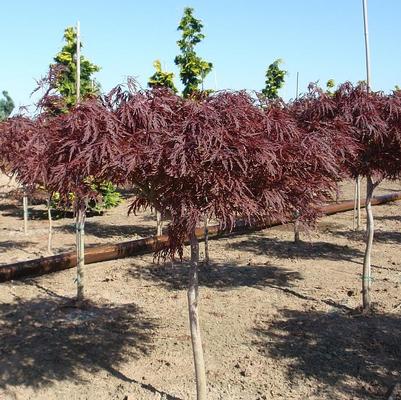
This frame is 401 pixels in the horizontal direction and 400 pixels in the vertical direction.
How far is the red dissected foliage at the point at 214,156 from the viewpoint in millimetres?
2836

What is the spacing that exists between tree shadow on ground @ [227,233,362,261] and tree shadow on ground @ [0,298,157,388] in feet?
12.3

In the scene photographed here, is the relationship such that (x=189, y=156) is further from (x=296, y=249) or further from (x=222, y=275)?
(x=296, y=249)

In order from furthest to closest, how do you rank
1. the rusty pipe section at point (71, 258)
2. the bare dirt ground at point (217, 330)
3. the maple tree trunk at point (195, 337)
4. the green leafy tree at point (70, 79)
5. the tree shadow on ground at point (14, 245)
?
the tree shadow on ground at point (14, 245) → the rusty pipe section at point (71, 258) → the green leafy tree at point (70, 79) → the bare dirt ground at point (217, 330) → the maple tree trunk at point (195, 337)

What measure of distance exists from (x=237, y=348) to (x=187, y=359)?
55 cm

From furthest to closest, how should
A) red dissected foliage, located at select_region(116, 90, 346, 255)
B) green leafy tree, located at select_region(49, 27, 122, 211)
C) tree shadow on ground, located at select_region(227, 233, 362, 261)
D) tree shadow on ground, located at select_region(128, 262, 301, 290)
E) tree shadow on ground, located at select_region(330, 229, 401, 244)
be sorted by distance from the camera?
tree shadow on ground, located at select_region(330, 229, 401, 244) < tree shadow on ground, located at select_region(227, 233, 362, 261) < tree shadow on ground, located at select_region(128, 262, 301, 290) < green leafy tree, located at select_region(49, 27, 122, 211) < red dissected foliage, located at select_region(116, 90, 346, 255)

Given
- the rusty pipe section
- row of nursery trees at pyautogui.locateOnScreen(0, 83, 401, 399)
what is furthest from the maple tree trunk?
the rusty pipe section

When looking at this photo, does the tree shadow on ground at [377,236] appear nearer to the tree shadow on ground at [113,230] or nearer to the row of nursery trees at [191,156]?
the tree shadow on ground at [113,230]

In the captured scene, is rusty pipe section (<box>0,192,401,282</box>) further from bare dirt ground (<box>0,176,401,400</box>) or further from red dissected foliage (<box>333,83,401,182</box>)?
red dissected foliage (<box>333,83,401,182</box>)

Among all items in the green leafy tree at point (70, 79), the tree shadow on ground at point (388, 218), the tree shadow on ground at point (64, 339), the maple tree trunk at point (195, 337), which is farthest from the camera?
the tree shadow on ground at point (388, 218)

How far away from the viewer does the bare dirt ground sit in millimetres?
4219

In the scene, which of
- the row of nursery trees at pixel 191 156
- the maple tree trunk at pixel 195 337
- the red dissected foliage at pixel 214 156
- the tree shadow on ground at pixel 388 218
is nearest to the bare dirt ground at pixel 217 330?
the maple tree trunk at pixel 195 337

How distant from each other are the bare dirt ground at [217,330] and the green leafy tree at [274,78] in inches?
414

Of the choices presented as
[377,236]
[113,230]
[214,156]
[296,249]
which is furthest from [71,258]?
[377,236]

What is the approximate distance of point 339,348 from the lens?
4.95m
